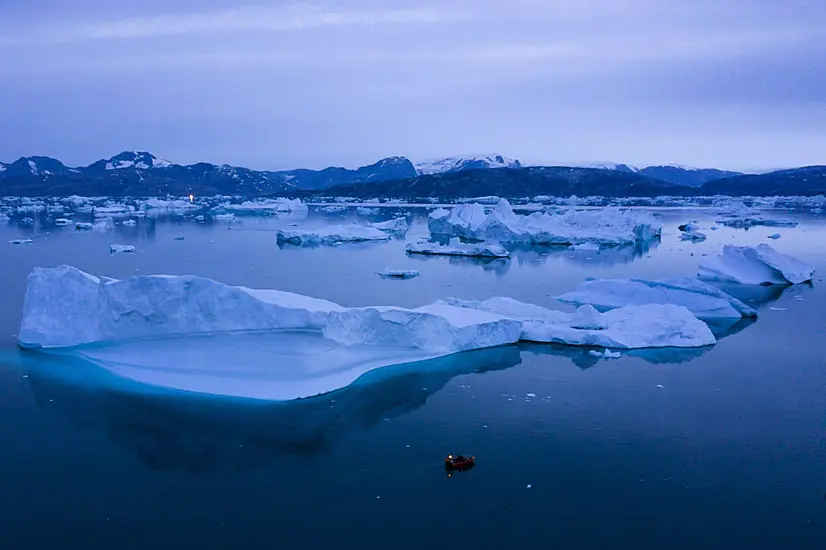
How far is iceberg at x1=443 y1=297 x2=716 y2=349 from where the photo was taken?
31.9ft

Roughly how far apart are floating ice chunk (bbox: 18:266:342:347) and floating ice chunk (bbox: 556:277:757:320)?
20.0ft

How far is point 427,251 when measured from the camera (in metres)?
22.2

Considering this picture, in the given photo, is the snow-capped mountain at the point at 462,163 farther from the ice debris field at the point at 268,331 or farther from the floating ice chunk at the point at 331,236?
the ice debris field at the point at 268,331

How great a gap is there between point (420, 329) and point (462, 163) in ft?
497

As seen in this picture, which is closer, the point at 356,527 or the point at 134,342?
the point at 356,527

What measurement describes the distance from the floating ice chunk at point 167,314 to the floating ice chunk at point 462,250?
12908 millimetres

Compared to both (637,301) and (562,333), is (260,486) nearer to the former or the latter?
(562,333)

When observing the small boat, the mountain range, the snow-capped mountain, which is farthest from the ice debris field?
the snow-capped mountain

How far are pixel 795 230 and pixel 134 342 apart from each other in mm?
31179

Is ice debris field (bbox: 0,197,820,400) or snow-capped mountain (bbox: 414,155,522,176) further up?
snow-capped mountain (bbox: 414,155,522,176)

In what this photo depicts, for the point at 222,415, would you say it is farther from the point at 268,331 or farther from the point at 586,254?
the point at 586,254

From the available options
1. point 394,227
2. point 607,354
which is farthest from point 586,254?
point 607,354

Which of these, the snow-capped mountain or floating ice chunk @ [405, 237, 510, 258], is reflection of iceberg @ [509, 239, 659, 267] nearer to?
floating ice chunk @ [405, 237, 510, 258]

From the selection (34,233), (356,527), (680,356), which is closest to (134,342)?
(356,527)
